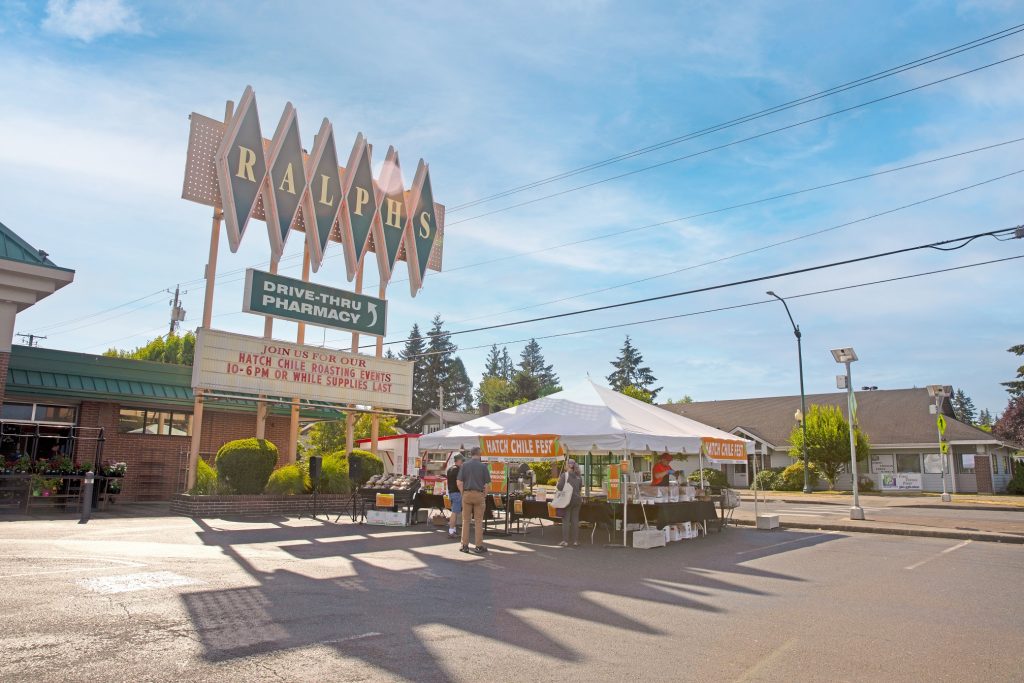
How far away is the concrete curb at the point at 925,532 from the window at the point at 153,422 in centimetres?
1825

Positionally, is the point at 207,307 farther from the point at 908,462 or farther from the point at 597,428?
Answer: the point at 908,462

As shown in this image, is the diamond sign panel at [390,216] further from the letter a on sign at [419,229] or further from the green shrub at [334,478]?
the green shrub at [334,478]

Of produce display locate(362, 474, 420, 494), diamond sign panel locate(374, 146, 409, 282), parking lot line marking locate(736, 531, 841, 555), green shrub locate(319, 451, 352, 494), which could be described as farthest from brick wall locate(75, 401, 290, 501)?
parking lot line marking locate(736, 531, 841, 555)

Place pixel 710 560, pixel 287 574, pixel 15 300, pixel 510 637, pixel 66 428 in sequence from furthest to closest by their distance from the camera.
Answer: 1. pixel 66 428
2. pixel 15 300
3. pixel 710 560
4. pixel 287 574
5. pixel 510 637

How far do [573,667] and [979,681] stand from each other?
316 centimetres

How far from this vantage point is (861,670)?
5.69m

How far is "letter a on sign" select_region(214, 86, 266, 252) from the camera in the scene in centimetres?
1850

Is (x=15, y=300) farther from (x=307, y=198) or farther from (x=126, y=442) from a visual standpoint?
(x=307, y=198)

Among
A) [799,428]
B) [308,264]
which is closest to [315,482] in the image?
[308,264]

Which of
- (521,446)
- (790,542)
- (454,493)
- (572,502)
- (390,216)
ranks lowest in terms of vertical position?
(790,542)

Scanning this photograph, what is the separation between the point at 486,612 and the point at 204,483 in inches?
537

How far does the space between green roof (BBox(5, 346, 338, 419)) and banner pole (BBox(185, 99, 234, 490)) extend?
121 cm

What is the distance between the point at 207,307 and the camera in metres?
18.2

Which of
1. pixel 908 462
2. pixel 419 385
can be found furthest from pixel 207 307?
pixel 419 385
